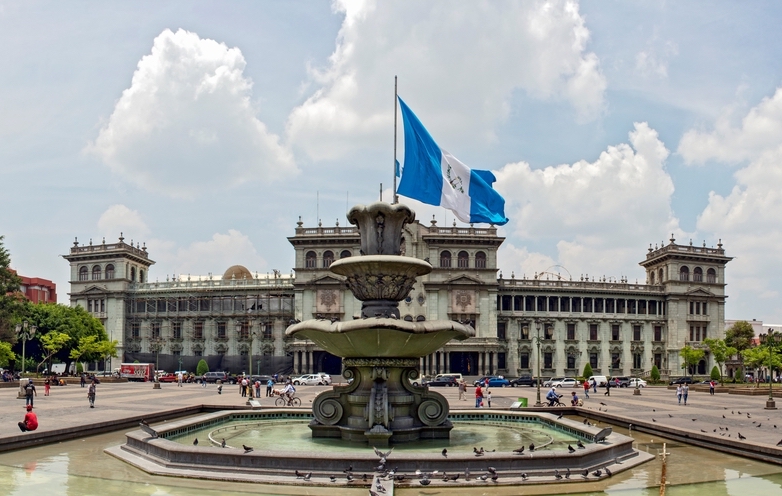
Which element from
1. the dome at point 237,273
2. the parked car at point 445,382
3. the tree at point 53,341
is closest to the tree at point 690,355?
the parked car at point 445,382

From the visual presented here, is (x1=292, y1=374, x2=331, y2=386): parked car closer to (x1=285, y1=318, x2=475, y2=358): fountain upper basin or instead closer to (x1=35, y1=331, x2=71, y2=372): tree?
(x1=35, y1=331, x2=71, y2=372): tree

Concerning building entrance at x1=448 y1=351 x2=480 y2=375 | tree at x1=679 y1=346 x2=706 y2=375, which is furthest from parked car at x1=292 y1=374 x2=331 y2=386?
tree at x1=679 y1=346 x2=706 y2=375

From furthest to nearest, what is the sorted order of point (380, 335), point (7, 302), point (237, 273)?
1. point (237, 273)
2. point (7, 302)
3. point (380, 335)

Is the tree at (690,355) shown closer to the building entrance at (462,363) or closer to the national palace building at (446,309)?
the national palace building at (446,309)

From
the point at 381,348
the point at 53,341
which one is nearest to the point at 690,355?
the point at 53,341

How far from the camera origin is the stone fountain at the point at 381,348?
18.7m

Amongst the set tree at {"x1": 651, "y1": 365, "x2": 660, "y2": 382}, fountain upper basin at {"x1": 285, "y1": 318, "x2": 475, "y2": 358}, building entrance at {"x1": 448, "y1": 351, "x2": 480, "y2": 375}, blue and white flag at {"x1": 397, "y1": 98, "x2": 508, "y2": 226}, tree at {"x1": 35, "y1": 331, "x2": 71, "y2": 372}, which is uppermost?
blue and white flag at {"x1": 397, "y1": 98, "x2": 508, "y2": 226}

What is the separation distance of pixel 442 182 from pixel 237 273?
250 ft

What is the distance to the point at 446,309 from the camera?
3174 inches

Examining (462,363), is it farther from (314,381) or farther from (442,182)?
(442,182)

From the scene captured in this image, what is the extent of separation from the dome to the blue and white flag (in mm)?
73590

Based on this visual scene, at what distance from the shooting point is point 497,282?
270 ft

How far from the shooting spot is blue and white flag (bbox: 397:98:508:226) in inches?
945

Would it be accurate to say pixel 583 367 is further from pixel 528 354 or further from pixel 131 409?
pixel 131 409
